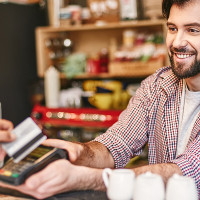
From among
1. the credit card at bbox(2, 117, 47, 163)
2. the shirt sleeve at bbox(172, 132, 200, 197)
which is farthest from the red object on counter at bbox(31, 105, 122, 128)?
the credit card at bbox(2, 117, 47, 163)

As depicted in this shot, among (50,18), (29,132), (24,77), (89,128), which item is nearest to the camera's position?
(29,132)

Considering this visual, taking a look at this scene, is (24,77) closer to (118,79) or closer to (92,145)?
(118,79)

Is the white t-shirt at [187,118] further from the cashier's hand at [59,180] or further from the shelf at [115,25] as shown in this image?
the shelf at [115,25]

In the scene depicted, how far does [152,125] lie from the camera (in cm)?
182

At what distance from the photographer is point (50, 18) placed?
3.62m

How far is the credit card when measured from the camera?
1.06m

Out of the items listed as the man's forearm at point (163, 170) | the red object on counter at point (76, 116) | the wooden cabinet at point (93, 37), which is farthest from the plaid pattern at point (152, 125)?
the wooden cabinet at point (93, 37)

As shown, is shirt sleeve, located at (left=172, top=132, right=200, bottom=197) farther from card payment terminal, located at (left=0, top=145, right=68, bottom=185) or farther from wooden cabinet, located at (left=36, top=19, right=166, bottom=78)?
wooden cabinet, located at (left=36, top=19, right=166, bottom=78)

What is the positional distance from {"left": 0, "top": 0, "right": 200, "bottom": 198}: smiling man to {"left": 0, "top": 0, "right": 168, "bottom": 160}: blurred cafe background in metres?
1.07

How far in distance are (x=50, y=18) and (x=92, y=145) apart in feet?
7.45

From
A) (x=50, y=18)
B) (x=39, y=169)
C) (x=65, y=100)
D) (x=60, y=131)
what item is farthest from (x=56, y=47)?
(x=39, y=169)

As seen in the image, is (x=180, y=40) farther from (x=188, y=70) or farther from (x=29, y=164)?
(x=29, y=164)

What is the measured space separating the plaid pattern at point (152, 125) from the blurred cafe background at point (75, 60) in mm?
1059

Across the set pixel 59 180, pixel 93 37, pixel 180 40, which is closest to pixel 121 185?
pixel 59 180
